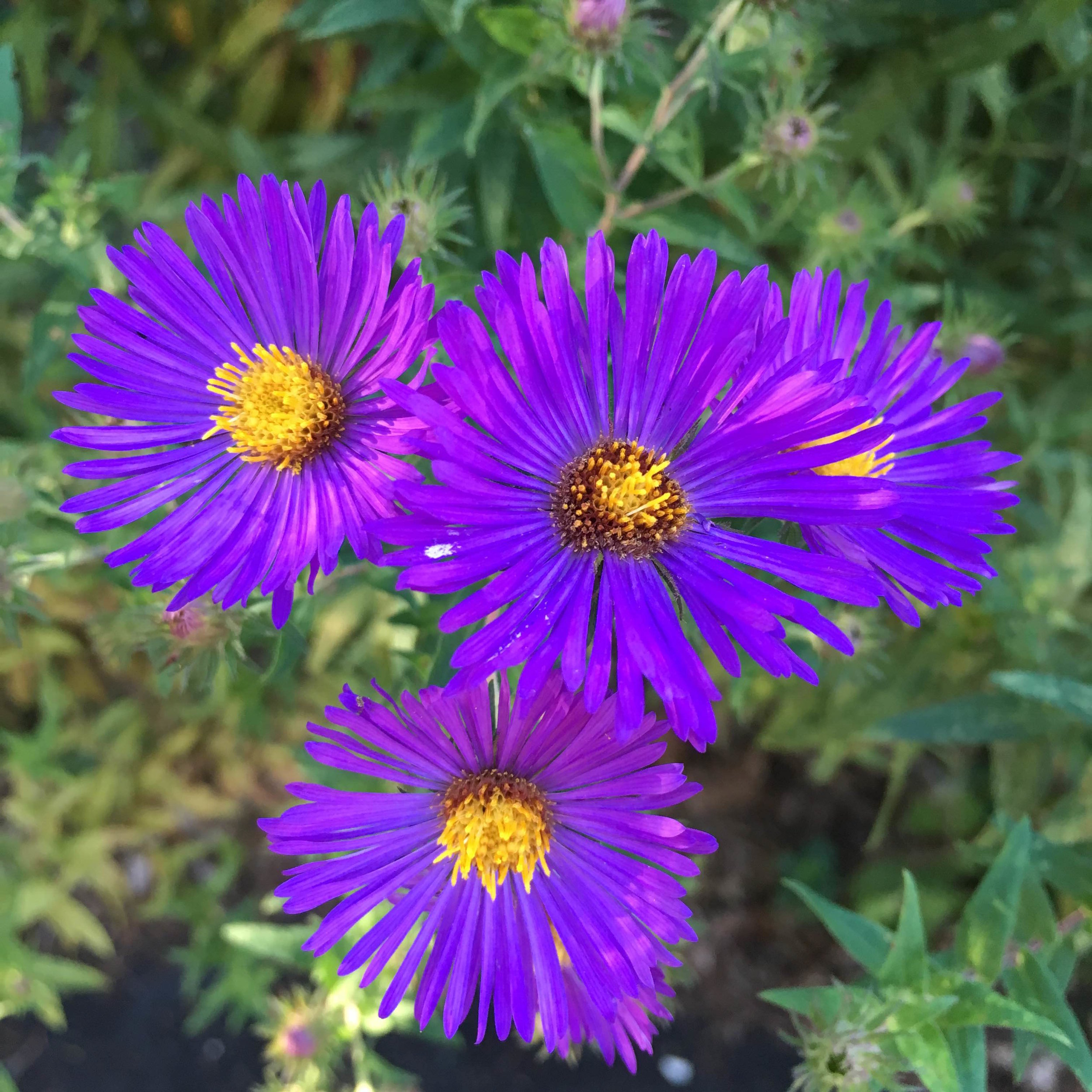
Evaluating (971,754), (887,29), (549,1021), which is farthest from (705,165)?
(971,754)

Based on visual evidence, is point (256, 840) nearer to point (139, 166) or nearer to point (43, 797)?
point (43, 797)

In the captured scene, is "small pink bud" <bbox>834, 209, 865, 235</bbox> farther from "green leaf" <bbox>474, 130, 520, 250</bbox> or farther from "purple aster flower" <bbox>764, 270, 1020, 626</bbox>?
"green leaf" <bbox>474, 130, 520, 250</bbox>

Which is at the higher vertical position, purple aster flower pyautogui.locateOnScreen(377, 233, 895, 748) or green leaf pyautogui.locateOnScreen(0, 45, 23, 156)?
green leaf pyautogui.locateOnScreen(0, 45, 23, 156)

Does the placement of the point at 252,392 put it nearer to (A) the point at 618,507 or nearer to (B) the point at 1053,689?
(A) the point at 618,507

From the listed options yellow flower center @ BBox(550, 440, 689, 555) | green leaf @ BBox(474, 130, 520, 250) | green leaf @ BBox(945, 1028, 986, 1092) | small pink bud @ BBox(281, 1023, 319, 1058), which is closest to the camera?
yellow flower center @ BBox(550, 440, 689, 555)

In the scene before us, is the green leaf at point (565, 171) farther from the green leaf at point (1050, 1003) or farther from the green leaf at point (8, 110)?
the green leaf at point (1050, 1003)

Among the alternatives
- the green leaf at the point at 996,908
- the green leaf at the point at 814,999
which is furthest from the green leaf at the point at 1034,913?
the green leaf at the point at 814,999

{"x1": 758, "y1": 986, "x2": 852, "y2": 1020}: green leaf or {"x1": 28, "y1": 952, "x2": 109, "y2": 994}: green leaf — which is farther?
{"x1": 28, "y1": 952, "x2": 109, "y2": 994}: green leaf

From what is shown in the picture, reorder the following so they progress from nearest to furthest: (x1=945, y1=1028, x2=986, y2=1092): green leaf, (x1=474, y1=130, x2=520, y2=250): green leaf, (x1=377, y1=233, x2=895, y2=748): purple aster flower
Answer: (x1=377, y1=233, x2=895, y2=748): purple aster flower
(x1=945, y1=1028, x2=986, y2=1092): green leaf
(x1=474, y1=130, x2=520, y2=250): green leaf

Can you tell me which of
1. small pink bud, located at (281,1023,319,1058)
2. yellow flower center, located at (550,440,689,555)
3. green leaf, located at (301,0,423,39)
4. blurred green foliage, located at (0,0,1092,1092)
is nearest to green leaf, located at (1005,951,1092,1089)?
blurred green foliage, located at (0,0,1092,1092)
